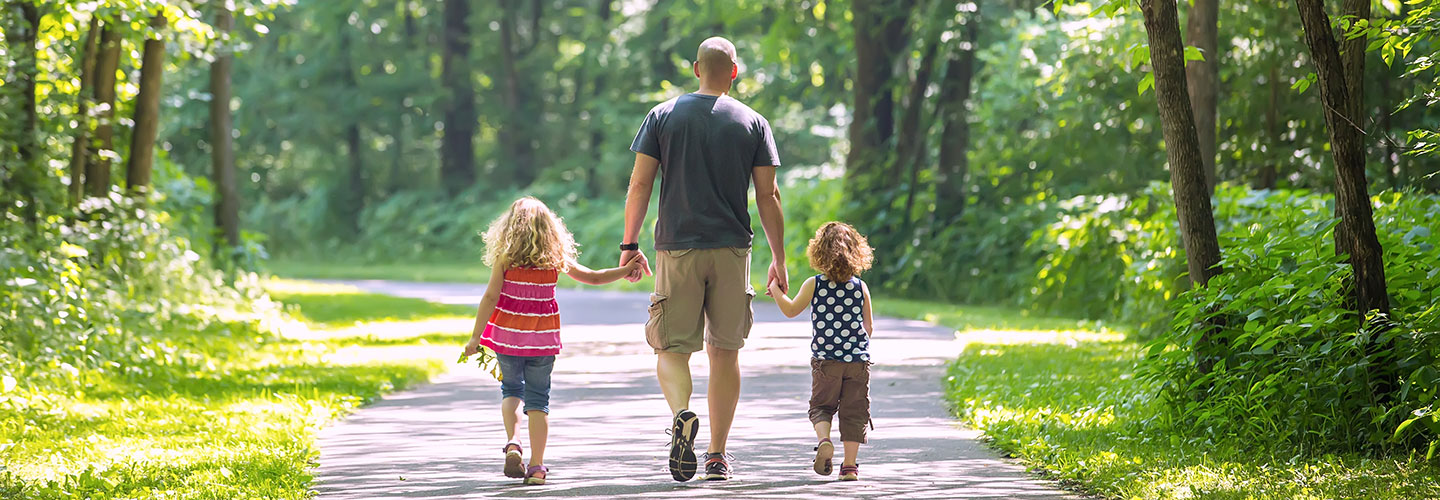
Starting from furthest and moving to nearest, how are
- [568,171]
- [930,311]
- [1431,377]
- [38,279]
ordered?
[568,171] → [930,311] → [38,279] → [1431,377]

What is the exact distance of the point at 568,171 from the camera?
51750 mm

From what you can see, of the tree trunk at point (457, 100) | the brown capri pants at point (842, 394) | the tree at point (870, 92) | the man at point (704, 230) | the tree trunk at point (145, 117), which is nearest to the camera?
the man at point (704, 230)

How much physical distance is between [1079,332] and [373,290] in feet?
52.9

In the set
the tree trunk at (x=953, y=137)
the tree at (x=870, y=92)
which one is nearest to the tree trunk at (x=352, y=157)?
the tree at (x=870, y=92)

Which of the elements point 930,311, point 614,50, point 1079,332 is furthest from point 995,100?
point 614,50

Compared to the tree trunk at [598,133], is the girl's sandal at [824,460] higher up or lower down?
lower down

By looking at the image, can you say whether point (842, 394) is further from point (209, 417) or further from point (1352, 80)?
point (209, 417)

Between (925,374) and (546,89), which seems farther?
(546,89)

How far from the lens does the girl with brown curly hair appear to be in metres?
7.56

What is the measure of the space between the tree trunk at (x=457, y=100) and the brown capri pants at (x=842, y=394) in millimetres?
43937

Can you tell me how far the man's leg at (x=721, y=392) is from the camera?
745cm

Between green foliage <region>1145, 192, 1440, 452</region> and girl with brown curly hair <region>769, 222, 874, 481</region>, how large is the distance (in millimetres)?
1604

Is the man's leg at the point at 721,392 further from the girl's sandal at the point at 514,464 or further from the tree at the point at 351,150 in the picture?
the tree at the point at 351,150

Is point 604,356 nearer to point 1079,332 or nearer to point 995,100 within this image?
point 1079,332
